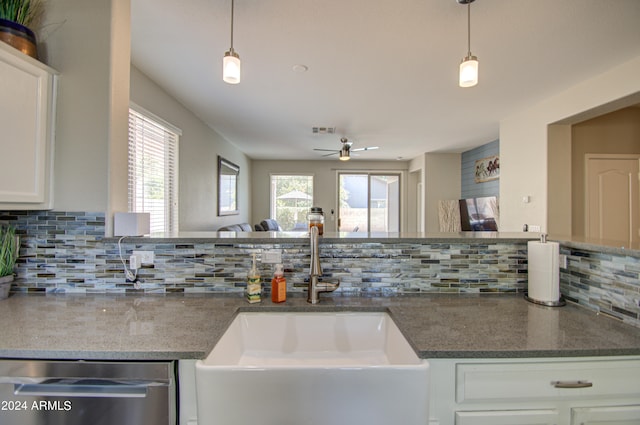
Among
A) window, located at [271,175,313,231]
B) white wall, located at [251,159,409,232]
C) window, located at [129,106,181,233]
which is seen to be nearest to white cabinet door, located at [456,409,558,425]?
window, located at [129,106,181,233]

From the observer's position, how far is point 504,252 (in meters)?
1.45

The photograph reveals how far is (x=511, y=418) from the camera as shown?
0.88 m

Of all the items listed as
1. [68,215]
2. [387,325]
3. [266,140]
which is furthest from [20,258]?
[266,140]

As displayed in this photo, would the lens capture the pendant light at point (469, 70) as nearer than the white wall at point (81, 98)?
No

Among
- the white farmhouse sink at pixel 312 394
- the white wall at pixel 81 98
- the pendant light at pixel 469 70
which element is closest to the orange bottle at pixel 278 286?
the white farmhouse sink at pixel 312 394

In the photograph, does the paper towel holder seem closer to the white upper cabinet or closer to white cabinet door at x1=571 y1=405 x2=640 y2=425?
white cabinet door at x1=571 y1=405 x2=640 y2=425

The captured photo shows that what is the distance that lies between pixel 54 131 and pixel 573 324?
2389 millimetres

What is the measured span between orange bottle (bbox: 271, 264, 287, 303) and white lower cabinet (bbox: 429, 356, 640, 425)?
658mm

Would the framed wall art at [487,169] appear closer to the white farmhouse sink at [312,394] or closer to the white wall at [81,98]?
the white farmhouse sink at [312,394]

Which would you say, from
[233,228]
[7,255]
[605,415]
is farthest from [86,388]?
[233,228]

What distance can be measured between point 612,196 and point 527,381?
12.5 feet

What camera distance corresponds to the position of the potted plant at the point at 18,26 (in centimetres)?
126

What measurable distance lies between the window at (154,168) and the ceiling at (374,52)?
0.44m

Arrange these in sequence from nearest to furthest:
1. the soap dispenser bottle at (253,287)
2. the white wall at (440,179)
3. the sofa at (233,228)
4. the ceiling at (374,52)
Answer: the soap dispenser bottle at (253,287) < the ceiling at (374,52) < the sofa at (233,228) < the white wall at (440,179)
